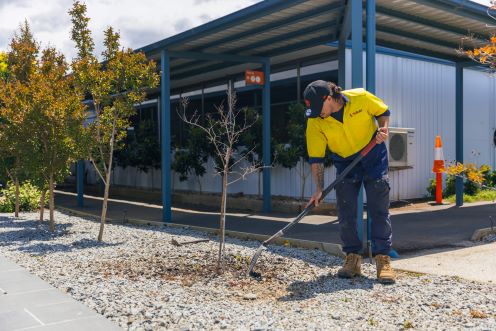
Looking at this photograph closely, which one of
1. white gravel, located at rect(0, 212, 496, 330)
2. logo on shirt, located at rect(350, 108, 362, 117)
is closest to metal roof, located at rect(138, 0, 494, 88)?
logo on shirt, located at rect(350, 108, 362, 117)

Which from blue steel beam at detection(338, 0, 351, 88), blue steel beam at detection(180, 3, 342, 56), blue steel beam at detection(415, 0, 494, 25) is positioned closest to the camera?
blue steel beam at detection(415, 0, 494, 25)

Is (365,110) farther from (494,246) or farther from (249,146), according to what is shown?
(249,146)

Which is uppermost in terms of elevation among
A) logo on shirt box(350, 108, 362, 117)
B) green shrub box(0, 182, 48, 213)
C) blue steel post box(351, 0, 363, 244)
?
blue steel post box(351, 0, 363, 244)

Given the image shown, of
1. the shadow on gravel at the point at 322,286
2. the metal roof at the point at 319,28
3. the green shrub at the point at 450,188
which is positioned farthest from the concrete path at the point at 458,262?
the green shrub at the point at 450,188

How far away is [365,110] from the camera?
530 centimetres

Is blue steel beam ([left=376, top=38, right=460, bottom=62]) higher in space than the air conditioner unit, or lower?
higher

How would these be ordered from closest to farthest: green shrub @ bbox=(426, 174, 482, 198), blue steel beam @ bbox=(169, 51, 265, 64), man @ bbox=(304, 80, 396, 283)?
man @ bbox=(304, 80, 396, 283), blue steel beam @ bbox=(169, 51, 265, 64), green shrub @ bbox=(426, 174, 482, 198)

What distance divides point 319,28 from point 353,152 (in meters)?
5.01

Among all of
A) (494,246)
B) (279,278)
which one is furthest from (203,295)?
(494,246)

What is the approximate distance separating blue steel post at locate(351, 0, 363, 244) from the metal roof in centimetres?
136

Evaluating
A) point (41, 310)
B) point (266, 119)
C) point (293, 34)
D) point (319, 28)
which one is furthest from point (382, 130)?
point (266, 119)

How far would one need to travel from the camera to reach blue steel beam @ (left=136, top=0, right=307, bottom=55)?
862cm

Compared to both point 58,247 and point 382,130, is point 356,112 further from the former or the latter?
point 58,247

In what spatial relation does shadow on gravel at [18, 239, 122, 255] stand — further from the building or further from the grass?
the grass
